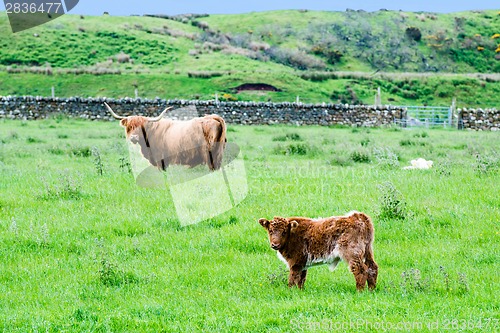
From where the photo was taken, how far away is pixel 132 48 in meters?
61.1

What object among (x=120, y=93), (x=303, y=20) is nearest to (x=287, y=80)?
(x=120, y=93)

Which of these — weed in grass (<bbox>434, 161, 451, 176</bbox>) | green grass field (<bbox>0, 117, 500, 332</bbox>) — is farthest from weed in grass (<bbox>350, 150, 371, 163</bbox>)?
weed in grass (<bbox>434, 161, 451, 176</bbox>)

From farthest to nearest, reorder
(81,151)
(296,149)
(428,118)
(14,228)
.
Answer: (428,118) < (296,149) < (81,151) < (14,228)

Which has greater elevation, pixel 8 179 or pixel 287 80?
pixel 8 179

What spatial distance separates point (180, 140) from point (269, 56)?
5184 cm

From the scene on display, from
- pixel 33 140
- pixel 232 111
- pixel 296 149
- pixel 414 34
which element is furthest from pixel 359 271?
pixel 414 34

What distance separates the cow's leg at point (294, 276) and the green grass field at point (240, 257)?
103 millimetres

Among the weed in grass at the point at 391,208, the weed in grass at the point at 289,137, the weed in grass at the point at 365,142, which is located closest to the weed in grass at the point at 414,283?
the weed in grass at the point at 391,208

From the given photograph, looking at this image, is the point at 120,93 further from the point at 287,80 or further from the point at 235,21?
the point at 235,21

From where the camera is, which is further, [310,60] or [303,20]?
[303,20]

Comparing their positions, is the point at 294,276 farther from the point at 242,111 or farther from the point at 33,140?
the point at 242,111

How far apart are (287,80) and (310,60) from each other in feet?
57.5

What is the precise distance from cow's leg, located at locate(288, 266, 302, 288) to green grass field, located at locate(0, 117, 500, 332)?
0.34 ft

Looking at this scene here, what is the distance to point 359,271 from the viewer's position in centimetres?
651
